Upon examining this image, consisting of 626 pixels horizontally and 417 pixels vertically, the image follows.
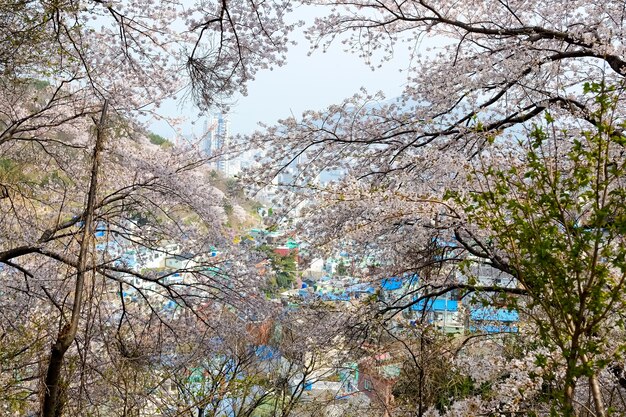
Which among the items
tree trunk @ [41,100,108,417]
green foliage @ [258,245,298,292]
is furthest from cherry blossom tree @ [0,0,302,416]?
tree trunk @ [41,100,108,417]

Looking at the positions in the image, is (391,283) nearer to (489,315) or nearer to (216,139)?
(489,315)

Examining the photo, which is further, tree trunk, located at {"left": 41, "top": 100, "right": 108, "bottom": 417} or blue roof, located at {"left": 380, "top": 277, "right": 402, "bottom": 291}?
blue roof, located at {"left": 380, "top": 277, "right": 402, "bottom": 291}

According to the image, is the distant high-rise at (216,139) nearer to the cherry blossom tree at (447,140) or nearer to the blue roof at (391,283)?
the cherry blossom tree at (447,140)

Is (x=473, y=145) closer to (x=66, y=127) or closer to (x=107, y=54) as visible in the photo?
(x=107, y=54)

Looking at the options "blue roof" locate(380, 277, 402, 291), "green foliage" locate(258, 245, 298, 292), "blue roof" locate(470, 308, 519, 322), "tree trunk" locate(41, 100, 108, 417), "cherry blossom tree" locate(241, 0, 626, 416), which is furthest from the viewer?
"green foliage" locate(258, 245, 298, 292)

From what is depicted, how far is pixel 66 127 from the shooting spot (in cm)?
605

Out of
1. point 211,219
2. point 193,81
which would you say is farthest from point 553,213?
point 211,219

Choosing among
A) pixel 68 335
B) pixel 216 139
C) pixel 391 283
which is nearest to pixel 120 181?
pixel 216 139

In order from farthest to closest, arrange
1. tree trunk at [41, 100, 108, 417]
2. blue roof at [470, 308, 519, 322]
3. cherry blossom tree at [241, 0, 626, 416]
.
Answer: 1. blue roof at [470, 308, 519, 322]
2. cherry blossom tree at [241, 0, 626, 416]
3. tree trunk at [41, 100, 108, 417]

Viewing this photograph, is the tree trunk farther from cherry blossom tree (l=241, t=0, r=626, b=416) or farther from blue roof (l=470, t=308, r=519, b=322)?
blue roof (l=470, t=308, r=519, b=322)

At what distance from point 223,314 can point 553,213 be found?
432 centimetres

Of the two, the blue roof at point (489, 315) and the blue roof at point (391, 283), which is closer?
the blue roof at point (391, 283)

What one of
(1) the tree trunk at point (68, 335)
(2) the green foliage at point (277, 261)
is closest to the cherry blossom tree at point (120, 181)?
(2) the green foliage at point (277, 261)

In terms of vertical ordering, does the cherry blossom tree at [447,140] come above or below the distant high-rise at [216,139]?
below
